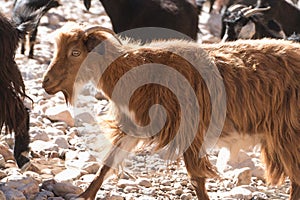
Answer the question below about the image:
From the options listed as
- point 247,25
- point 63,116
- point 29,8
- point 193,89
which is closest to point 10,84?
point 193,89

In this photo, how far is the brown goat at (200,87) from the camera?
15.2 ft

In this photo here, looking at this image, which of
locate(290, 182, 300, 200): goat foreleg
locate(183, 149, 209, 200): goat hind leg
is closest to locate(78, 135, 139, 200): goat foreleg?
locate(183, 149, 209, 200): goat hind leg

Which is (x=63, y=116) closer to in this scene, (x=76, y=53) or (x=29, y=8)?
(x=29, y=8)

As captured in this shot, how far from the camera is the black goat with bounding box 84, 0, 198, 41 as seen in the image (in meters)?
7.77

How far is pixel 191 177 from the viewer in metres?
4.79

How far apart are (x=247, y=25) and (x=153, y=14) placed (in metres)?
1.19

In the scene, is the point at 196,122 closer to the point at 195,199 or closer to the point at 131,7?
the point at 195,199

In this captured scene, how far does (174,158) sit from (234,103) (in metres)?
0.55

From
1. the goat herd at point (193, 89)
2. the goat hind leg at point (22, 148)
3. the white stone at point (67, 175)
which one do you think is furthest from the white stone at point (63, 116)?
the goat herd at point (193, 89)

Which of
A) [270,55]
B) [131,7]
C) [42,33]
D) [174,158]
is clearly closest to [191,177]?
[174,158]

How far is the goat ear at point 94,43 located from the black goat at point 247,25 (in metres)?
3.47

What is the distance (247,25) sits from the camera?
823 cm

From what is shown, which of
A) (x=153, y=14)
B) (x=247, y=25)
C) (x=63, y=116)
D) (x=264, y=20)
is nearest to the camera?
(x=63, y=116)

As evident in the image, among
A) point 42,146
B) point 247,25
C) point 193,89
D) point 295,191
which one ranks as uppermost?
point 193,89
